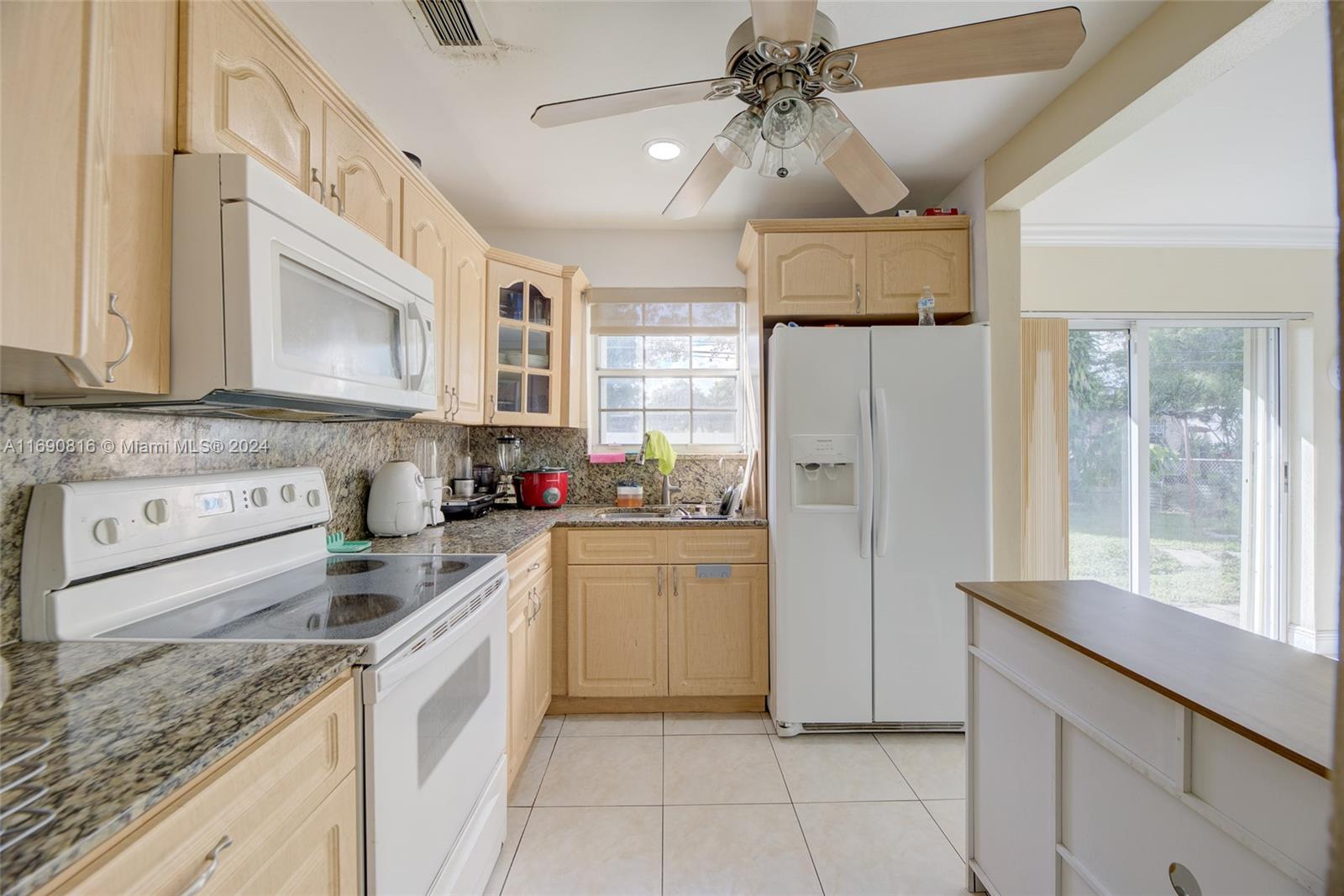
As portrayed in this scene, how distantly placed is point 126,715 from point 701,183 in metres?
1.78

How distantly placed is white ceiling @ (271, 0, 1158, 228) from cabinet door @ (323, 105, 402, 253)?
38 centimetres

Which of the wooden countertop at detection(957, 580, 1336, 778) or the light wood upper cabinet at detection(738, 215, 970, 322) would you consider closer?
the wooden countertop at detection(957, 580, 1336, 778)

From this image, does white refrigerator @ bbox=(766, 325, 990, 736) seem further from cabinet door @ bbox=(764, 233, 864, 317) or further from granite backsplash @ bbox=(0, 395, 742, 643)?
granite backsplash @ bbox=(0, 395, 742, 643)

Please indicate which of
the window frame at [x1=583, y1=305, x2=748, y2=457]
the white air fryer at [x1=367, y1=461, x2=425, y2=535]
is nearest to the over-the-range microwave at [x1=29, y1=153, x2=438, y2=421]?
the white air fryer at [x1=367, y1=461, x2=425, y2=535]

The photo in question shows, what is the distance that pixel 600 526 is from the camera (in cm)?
230

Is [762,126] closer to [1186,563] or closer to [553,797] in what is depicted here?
[553,797]

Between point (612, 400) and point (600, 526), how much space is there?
3.43 ft

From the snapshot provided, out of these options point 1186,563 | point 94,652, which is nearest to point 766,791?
point 94,652

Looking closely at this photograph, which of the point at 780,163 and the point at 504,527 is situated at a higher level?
the point at 780,163

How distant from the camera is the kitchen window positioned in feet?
9.74

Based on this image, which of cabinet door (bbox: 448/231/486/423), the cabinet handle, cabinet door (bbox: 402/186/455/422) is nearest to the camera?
the cabinet handle

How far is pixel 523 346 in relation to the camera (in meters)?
2.56

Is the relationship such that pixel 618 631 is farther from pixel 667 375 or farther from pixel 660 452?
pixel 667 375

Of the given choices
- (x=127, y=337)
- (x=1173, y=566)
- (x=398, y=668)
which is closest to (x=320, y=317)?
(x=127, y=337)
